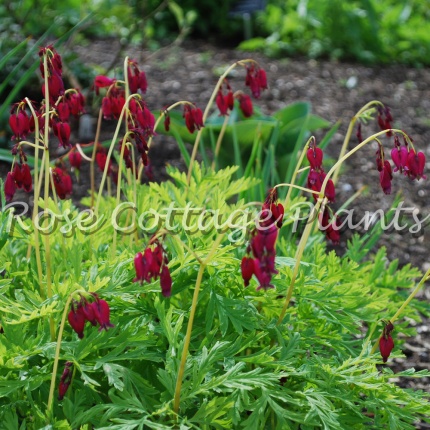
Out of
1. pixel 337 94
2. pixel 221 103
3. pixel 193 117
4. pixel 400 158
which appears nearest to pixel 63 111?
pixel 193 117

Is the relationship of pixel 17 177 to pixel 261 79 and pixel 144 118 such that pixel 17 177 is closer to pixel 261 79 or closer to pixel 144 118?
pixel 144 118

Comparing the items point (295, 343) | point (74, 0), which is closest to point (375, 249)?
point (295, 343)

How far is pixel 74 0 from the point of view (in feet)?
25.5

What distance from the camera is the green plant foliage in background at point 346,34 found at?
7.18 metres

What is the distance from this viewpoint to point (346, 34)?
724cm

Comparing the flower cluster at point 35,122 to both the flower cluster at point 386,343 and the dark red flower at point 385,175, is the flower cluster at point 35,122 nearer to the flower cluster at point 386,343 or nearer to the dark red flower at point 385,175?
the dark red flower at point 385,175

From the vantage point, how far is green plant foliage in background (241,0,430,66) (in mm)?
7176

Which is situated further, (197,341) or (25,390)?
(197,341)

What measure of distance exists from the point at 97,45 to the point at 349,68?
7.95 feet

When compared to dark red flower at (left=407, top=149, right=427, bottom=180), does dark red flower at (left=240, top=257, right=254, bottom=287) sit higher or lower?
lower

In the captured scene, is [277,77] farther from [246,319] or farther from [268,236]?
[268,236]

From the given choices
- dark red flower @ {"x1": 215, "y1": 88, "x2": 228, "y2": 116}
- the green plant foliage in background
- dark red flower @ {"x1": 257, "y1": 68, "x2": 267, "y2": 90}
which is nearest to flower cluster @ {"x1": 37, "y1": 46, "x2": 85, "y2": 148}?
dark red flower @ {"x1": 215, "y1": 88, "x2": 228, "y2": 116}

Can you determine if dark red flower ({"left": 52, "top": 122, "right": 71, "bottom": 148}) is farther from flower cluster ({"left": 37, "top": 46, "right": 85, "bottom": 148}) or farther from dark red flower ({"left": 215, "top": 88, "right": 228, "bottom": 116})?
dark red flower ({"left": 215, "top": 88, "right": 228, "bottom": 116})

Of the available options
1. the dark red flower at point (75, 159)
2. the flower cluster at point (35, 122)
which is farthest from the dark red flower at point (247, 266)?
the dark red flower at point (75, 159)
